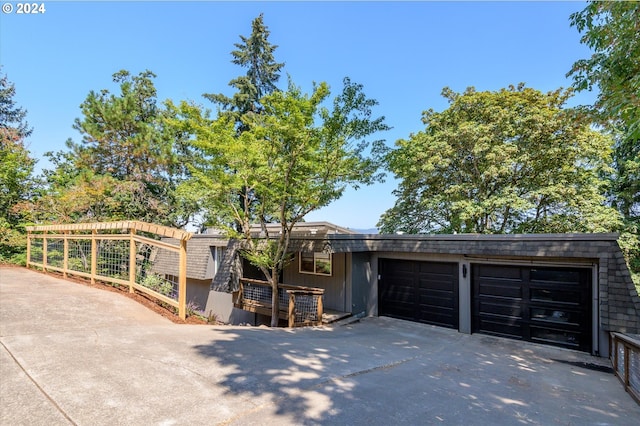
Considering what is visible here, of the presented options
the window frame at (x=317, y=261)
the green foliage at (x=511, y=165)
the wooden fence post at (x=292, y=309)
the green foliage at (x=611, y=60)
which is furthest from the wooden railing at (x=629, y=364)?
the green foliage at (x=511, y=165)

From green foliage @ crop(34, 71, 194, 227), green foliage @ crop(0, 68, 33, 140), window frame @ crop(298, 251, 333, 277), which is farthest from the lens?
green foliage @ crop(0, 68, 33, 140)

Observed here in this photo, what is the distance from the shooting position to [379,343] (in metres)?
6.81

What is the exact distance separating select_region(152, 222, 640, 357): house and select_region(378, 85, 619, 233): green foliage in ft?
14.4

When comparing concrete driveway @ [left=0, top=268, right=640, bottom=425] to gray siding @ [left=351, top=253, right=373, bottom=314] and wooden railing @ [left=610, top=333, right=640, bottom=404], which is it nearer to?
wooden railing @ [left=610, top=333, right=640, bottom=404]

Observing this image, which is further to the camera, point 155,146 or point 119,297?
point 155,146

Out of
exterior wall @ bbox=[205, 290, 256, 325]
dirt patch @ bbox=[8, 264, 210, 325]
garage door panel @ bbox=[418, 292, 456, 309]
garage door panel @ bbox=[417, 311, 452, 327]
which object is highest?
dirt patch @ bbox=[8, 264, 210, 325]

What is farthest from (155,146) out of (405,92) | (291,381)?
(291,381)

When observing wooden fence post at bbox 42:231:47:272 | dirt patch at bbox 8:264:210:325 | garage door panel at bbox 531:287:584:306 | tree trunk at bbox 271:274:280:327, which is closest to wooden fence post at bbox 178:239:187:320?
dirt patch at bbox 8:264:210:325

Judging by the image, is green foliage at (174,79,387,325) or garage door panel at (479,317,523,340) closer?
garage door panel at (479,317,523,340)

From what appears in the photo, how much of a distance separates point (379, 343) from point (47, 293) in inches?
287

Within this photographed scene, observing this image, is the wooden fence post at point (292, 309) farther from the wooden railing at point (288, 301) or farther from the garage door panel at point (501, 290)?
the garage door panel at point (501, 290)

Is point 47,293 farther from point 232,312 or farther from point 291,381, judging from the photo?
point 291,381

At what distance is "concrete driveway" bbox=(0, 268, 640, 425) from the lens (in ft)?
9.20

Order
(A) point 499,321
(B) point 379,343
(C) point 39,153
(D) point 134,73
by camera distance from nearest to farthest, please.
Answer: (B) point 379,343 → (A) point 499,321 → (C) point 39,153 → (D) point 134,73
